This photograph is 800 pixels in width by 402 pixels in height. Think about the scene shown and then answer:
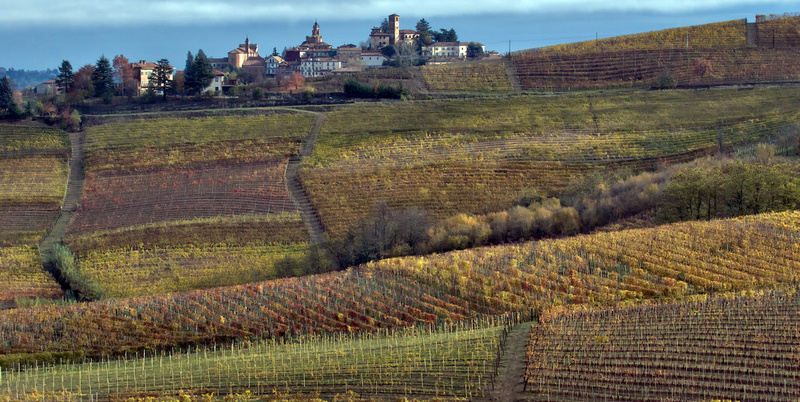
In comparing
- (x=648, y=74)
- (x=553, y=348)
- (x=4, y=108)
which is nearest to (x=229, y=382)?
(x=553, y=348)

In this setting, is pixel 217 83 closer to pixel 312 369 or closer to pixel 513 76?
pixel 513 76

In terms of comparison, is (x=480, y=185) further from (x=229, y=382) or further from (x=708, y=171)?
(x=229, y=382)

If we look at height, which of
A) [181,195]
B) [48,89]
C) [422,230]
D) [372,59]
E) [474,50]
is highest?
[474,50]

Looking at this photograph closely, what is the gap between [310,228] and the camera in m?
46.2

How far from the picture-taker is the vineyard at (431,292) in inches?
1072

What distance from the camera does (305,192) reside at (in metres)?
50.6

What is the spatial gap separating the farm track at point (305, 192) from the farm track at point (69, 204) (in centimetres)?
1270

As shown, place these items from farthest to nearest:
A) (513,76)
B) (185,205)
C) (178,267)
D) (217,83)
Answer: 1. (217,83)
2. (513,76)
3. (185,205)
4. (178,267)

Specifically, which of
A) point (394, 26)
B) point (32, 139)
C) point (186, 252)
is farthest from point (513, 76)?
point (394, 26)

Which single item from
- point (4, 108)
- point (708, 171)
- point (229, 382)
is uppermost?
point (4, 108)

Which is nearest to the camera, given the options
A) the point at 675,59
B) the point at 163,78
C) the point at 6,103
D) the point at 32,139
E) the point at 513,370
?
the point at 513,370

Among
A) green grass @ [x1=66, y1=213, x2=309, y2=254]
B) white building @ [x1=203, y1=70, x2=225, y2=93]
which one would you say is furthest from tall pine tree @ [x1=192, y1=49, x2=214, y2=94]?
green grass @ [x1=66, y1=213, x2=309, y2=254]

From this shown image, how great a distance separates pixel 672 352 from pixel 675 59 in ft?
196

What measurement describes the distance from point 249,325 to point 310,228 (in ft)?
61.9
